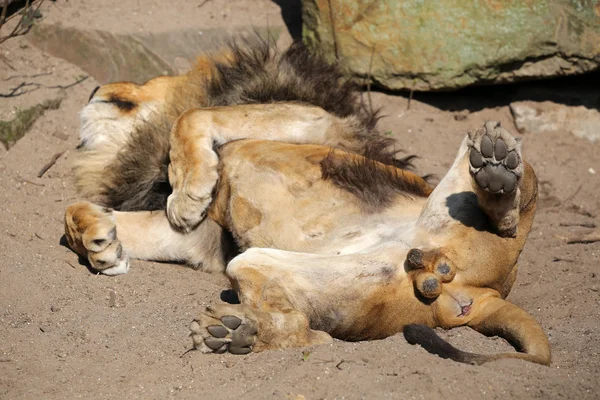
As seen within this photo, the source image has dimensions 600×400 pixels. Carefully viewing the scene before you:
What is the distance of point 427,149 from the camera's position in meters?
6.13

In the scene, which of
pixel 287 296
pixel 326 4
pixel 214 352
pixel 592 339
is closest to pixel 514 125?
pixel 326 4

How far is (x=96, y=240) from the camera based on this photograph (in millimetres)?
4336

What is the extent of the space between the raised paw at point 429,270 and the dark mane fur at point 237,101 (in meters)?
1.11

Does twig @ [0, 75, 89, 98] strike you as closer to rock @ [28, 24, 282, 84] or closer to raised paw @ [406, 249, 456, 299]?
rock @ [28, 24, 282, 84]

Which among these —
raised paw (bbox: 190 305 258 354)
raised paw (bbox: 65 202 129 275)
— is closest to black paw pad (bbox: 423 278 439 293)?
raised paw (bbox: 190 305 258 354)

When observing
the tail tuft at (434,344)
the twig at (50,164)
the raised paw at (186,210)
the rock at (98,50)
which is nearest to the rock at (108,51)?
the rock at (98,50)

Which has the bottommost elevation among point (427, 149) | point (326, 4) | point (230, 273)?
point (427, 149)

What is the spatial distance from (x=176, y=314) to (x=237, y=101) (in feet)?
4.79

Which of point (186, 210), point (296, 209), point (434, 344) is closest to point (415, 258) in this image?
point (434, 344)

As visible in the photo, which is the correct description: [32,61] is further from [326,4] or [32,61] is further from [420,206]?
[420,206]

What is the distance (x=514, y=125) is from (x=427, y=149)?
77 centimetres

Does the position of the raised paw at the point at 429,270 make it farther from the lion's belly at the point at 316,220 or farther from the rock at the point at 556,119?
the rock at the point at 556,119

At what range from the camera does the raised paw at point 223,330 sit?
3.38 meters

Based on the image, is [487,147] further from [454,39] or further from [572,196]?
[454,39]
